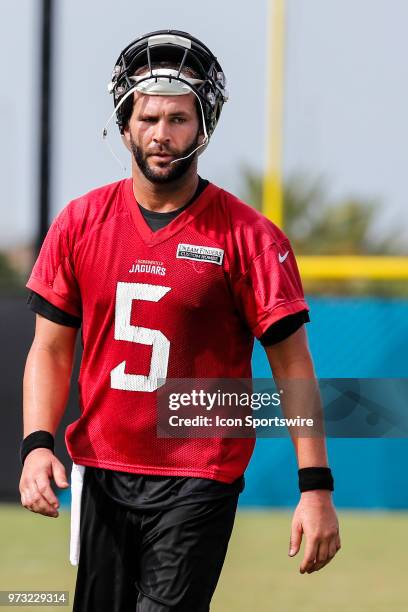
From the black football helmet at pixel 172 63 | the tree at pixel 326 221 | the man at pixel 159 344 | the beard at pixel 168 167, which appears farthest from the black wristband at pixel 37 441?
the tree at pixel 326 221

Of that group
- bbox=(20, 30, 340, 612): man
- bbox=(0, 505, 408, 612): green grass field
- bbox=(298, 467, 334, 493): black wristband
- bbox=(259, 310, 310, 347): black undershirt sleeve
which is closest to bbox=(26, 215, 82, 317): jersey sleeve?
bbox=(20, 30, 340, 612): man

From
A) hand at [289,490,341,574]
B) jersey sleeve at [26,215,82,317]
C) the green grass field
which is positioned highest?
jersey sleeve at [26,215,82,317]

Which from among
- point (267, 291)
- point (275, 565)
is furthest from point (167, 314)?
point (275, 565)

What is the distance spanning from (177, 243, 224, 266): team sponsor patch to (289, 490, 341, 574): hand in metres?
0.62

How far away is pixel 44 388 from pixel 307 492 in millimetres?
715

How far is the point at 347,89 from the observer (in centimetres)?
822

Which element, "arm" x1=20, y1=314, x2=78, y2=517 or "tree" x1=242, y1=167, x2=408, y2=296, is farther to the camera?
"tree" x1=242, y1=167, x2=408, y2=296

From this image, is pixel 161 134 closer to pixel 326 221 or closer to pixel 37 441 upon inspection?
pixel 37 441

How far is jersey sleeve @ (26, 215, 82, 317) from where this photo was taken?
3469 mm

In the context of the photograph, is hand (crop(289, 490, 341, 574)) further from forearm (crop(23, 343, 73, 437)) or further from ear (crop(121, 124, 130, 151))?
ear (crop(121, 124, 130, 151))

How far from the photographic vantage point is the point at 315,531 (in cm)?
321

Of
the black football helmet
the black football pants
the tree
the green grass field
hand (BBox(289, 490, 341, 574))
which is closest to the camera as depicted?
hand (BBox(289, 490, 341, 574))

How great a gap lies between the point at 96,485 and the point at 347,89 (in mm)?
5246

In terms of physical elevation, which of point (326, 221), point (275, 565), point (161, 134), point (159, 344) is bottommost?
point (275, 565)
